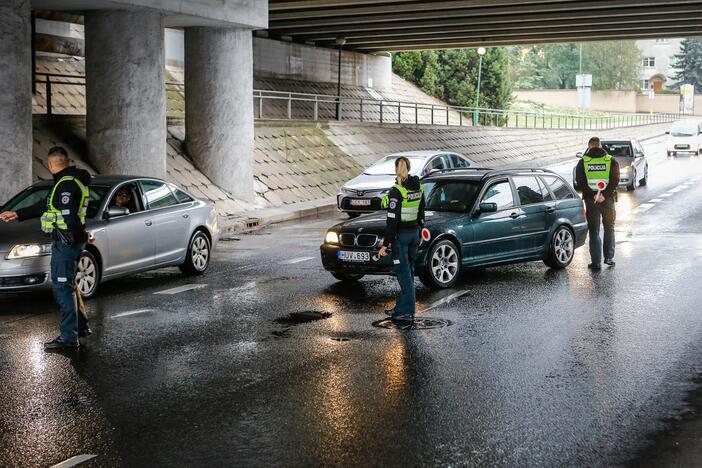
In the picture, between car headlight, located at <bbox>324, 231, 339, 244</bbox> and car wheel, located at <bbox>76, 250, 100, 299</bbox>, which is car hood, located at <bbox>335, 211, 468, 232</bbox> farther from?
car wheel, located at <bbox>76, 250, 100, 299</bbox>

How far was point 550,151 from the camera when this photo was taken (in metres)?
53.6

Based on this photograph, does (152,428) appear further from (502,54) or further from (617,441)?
(502,54)

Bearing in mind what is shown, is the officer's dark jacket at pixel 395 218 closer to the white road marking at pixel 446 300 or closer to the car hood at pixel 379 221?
the white road marking at pixel 446 300

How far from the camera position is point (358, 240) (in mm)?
12656

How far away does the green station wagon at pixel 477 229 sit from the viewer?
12586mm

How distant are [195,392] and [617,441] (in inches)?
121

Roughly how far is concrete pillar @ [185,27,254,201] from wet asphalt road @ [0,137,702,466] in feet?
36.5

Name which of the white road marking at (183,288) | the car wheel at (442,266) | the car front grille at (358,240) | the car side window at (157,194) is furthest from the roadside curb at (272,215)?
the car wheel at (442,266)

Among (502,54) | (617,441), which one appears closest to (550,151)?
(502,54)

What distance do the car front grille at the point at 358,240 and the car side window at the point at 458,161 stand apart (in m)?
13.2

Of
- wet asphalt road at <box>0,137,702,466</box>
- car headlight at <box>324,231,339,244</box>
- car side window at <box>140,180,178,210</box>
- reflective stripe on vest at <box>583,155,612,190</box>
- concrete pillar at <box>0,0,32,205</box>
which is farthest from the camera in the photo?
concrete pillar at <box>0,0,32,205</box>

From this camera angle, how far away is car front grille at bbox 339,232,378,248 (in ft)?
41.1

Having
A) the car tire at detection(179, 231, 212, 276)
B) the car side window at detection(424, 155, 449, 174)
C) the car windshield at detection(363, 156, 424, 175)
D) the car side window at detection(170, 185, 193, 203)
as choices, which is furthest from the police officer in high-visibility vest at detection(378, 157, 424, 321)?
the car side window at detection(424, 155, 449, 174)

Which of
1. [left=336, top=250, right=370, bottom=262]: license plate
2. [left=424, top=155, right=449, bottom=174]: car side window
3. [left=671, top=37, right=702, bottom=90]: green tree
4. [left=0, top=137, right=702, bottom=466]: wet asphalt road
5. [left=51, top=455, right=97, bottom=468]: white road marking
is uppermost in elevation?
[left=671, top=37, right=702, bottom=90]: green tree
